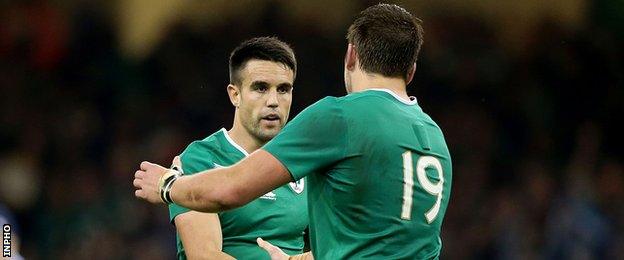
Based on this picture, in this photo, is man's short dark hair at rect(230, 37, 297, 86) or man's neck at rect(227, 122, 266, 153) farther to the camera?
man's short dark hair at rect(230, 37, 297, 86)

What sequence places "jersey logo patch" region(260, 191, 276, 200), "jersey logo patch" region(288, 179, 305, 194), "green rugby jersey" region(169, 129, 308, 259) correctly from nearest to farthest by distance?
1. "green rugby jersey" region(169, 129, 308, 259)
2. "jersey logo patch" region(260, 191, 276, 200)
3. "jersey logo patch" region(288, 179, 305, 194)

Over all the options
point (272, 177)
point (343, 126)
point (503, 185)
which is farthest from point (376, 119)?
point (503, 185)

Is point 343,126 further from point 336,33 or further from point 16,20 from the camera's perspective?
point 16,20

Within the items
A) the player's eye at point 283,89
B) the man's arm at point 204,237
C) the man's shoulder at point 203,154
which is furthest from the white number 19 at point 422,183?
the player's eye at point 283,89

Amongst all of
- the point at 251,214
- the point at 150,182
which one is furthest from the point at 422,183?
the point at 251,214

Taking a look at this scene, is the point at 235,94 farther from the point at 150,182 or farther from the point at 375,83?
the point at 375,83

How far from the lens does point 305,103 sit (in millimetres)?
10453

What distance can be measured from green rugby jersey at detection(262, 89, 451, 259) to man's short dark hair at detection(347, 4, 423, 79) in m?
0.10

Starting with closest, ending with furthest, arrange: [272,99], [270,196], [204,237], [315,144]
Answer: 1. [315,144]
2. [204,237]
3. [270,196]
4. [272,99]

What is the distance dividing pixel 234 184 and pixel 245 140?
4.93 ft

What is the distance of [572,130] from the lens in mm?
10977

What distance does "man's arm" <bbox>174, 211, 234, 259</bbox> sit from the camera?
4770 millimetres

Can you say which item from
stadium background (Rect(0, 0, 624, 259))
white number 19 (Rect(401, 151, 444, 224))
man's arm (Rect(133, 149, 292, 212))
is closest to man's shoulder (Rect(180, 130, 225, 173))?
man's arm (Rect(133, 149, 292, 212))

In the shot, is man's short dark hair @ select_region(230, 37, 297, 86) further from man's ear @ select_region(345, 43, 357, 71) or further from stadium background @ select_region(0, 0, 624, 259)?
stadium background @ select_region(0, 0, 624, 259)
